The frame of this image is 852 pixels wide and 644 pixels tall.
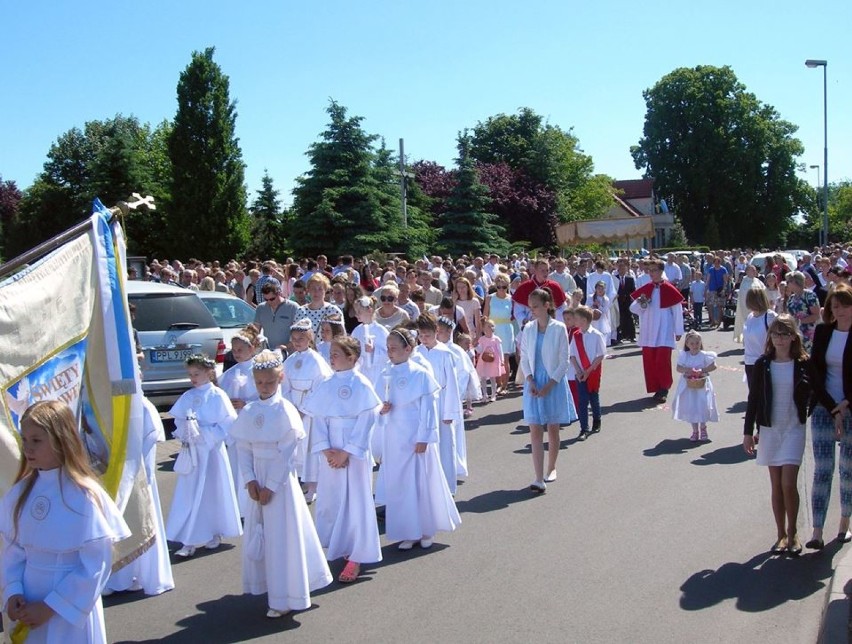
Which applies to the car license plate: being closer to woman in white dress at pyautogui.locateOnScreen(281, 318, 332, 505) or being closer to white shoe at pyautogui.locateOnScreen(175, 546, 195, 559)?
woman in white dress at pyautogui.locateOnScreen(281, 318, 332, 505)

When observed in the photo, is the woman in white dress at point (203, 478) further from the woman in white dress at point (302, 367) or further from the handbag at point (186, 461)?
the woman in white dress at point (302, 367)

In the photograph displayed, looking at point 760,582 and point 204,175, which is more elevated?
point 204,175

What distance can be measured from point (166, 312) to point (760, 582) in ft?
28.9

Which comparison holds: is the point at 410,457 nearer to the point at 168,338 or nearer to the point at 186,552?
the point at 186,552

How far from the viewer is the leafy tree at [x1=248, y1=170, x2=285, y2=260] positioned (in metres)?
46.8

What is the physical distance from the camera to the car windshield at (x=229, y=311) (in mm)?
14414

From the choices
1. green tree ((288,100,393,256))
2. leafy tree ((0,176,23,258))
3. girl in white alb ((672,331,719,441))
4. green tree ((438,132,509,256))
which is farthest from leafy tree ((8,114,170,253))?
girl in white alb ((672,331,719,441))

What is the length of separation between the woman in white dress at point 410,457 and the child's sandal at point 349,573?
2.35 feet

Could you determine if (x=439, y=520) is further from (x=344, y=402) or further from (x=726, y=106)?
(x=726, y=106)

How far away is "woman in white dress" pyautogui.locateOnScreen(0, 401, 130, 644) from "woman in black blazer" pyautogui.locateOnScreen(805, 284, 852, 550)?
508 centimetres

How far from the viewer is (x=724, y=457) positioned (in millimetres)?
Result: 10203

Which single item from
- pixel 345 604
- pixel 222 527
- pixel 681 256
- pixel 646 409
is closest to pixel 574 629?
pixel 345 604

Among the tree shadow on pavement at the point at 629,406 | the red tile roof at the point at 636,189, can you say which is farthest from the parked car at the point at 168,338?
the red tile roof at the point at 636,189

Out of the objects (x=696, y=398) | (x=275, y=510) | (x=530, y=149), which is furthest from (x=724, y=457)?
(x=530, y=149)
